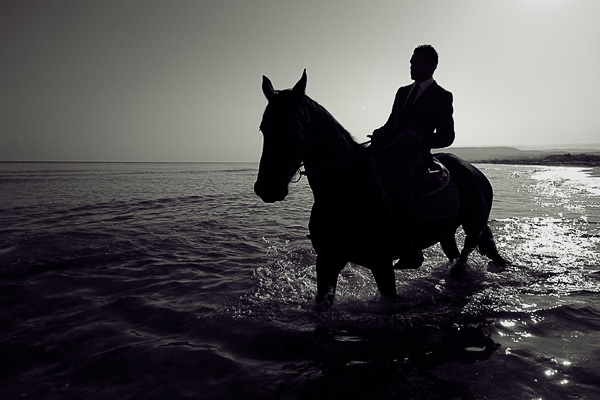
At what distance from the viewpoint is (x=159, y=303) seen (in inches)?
209

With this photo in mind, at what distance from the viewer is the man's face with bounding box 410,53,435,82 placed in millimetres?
4480

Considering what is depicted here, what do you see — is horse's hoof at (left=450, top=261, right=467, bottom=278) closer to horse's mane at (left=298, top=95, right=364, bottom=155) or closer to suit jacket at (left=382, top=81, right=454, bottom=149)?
suit jacket at (left=382, top=81, right=454, bottom=149)

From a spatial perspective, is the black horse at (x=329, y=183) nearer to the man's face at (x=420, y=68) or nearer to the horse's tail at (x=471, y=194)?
the man's face at (x=420, y=68)

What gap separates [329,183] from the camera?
3.92 meters

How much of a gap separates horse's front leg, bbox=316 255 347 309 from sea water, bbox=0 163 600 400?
0.96ft

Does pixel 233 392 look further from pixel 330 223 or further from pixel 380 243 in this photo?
pixel 380 243

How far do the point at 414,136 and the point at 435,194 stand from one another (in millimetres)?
1159

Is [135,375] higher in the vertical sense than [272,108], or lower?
lower

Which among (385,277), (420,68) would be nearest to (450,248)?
(385,277)

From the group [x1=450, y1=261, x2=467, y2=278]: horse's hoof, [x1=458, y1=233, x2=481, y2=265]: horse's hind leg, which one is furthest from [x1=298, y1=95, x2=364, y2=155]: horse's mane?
[x1=450, y1=261, x2=467, y2=278]: horse's hoof

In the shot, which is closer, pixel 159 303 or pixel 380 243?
pixel 380 243

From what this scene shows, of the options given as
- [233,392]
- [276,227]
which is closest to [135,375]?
[233,392]

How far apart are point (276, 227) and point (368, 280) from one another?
20.2 ft

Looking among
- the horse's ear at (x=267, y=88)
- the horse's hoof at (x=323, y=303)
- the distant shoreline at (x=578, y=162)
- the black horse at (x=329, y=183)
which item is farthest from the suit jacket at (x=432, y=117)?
the distant shoreline at (x=578, y=162)
